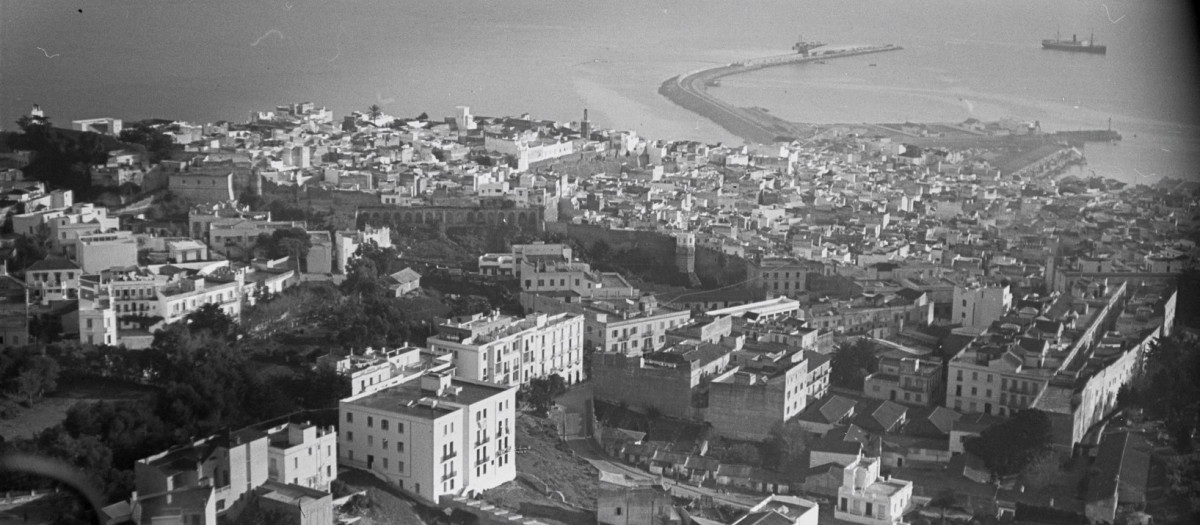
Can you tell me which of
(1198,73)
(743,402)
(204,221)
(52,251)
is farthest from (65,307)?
(1198,73)

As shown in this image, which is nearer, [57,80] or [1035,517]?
[1035,517]

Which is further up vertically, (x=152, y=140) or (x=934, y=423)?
(x=152, y=140)

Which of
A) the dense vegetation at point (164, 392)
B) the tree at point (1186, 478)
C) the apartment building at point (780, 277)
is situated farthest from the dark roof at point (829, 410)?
the apartment building at point (780, 277)

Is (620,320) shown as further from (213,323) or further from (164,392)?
(164,392)

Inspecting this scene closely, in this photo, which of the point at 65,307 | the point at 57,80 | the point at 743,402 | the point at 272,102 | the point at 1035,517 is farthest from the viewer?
the point at 272,102

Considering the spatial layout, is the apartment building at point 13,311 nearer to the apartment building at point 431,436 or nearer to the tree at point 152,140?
the apartment building at point 431,436

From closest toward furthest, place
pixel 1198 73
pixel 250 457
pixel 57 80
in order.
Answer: pixel 250 457, pixel 1198 73, pixel 57 80

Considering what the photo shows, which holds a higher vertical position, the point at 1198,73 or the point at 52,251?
the point at 1198,73

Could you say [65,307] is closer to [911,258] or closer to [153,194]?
[153,194]

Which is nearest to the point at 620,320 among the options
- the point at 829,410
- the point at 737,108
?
the point at 829,410
